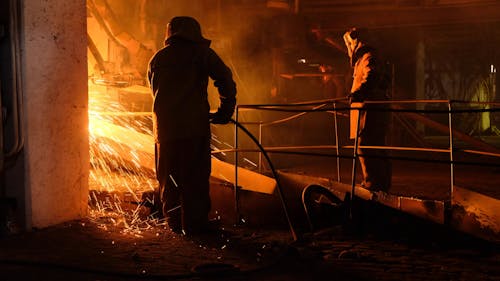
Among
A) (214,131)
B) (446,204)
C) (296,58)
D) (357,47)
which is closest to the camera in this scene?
(446,204)

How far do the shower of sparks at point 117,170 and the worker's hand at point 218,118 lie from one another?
4.06 feet

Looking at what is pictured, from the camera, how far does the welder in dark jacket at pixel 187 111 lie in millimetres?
5359

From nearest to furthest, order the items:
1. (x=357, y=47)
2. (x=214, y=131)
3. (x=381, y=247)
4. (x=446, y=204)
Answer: (x=381, y=247) < (x=446, y=204) < (x=357, y=47) < (x=214, y=131)

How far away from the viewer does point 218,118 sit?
5539mm

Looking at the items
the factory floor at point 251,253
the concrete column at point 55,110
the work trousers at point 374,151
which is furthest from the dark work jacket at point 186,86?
the work trousers at point 374,151

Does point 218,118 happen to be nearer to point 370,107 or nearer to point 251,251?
point 251,251

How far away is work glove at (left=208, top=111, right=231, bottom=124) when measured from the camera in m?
5.51

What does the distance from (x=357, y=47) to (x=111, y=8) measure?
4.40m

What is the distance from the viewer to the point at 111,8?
10.0 meters

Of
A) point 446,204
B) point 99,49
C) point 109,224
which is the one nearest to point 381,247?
point 446,204

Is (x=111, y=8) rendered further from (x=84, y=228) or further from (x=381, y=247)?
(x=381, y=247)

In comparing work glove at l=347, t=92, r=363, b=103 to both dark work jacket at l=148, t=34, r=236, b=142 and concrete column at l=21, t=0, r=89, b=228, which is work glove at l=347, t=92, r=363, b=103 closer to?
dark work jacket at l=148, t=34, r=236, b=142

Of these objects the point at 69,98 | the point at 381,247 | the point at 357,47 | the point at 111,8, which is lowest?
the point at 381,247

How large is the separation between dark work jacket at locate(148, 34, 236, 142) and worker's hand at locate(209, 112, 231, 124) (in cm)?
8
